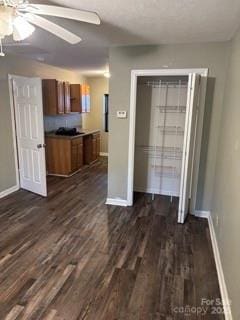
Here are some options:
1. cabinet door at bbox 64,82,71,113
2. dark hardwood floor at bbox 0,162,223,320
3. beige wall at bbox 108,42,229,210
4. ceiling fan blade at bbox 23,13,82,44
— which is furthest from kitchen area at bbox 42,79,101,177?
ceiling fan blade at bbox 23,13,82,44

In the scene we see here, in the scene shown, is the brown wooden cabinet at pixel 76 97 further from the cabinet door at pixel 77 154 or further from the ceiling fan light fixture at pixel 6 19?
the ceiling fan light fixture at pixel 6 19

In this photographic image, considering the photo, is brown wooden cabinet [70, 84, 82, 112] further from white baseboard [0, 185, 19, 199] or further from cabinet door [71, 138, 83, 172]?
white baseboard [0, 185, 19, 199]

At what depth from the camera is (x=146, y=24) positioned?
2.44 meters

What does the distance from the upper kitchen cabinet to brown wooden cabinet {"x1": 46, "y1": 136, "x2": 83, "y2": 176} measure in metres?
0.62

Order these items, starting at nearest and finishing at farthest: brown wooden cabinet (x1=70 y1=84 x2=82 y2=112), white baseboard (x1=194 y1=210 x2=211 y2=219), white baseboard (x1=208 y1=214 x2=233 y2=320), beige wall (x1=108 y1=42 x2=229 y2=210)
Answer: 1. white baseboard (x1=208 y1=214 x2=233 y2=320)
2. beige wall (x1=108 y1=42 x2=229 y2=210)
3. white baseboard (x1=194 y1=210 x2=211 y2=219)
4. brown wooden cabinet (x1=70 y1=84 x2=82 y2=112)

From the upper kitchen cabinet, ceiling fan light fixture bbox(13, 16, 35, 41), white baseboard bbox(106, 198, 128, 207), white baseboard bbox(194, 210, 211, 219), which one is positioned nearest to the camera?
ceiling fan light fixture bbox(13, 16, 35, 41)

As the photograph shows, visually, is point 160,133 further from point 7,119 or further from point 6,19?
point 6,19

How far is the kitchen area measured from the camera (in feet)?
17.0

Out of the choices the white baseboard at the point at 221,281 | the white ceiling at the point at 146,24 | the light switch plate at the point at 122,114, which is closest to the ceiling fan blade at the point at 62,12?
the white ceiling at the point at 146,24

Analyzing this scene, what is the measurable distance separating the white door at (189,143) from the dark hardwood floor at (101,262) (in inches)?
13.7

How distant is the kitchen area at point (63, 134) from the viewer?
5.19 meters

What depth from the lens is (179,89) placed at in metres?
4.02

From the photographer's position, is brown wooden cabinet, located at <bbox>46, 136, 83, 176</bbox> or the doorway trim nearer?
the doorway trim

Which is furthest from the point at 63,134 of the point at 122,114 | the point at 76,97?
the point at 122,114
